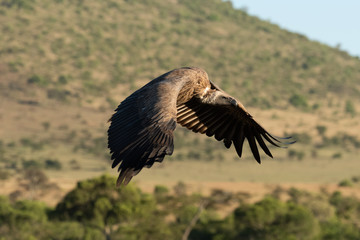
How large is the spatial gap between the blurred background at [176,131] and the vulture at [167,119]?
30.0 meters

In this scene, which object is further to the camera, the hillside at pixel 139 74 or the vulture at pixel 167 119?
the hillside at pixel 139 74

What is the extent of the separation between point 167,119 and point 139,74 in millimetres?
104221

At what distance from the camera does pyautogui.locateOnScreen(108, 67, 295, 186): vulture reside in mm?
8391

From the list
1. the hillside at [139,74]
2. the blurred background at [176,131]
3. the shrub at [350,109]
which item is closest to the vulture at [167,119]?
the blurred background at [176,131]

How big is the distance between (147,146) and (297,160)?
3334 inches

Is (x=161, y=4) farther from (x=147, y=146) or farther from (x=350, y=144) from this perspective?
(x=147, y=146)

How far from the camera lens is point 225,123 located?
11492mm

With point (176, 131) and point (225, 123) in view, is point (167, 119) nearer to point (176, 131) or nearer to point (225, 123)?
point (225, 123)

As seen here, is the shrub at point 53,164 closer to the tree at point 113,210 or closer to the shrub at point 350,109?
the tree at point 113,210

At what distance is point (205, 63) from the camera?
403ft

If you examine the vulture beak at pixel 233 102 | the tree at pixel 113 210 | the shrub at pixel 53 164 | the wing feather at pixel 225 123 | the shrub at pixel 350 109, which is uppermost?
the vulture beak at pixel 233 102

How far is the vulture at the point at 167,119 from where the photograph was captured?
27.5 ft

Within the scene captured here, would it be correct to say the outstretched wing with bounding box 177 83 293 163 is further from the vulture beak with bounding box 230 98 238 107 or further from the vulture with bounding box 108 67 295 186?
the vulture beak with bounding box 230 98 238 107

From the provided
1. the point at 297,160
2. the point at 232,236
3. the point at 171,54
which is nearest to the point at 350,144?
the point at 297,160
